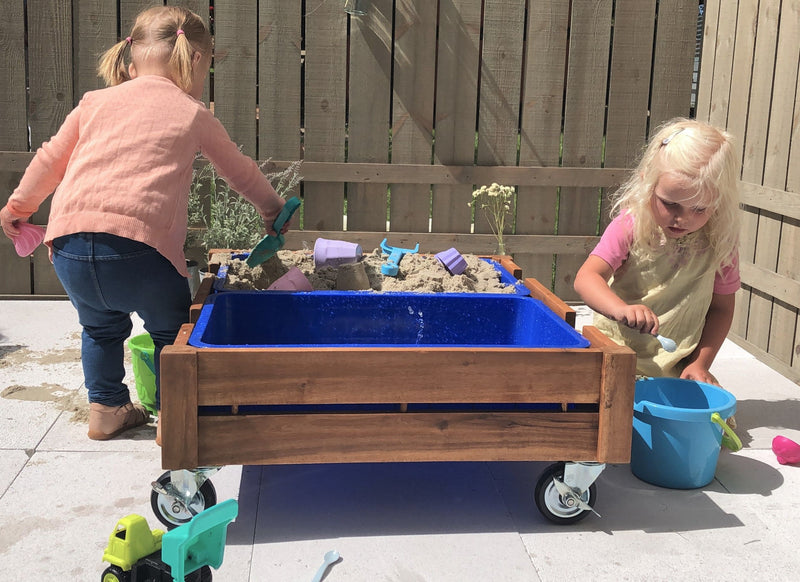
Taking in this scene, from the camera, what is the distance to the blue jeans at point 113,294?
8.22 ft

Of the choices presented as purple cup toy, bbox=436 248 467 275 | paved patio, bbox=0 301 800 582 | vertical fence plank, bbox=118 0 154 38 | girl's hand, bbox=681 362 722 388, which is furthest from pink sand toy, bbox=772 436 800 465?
vertical fence plank, bbox=118 0 154 38

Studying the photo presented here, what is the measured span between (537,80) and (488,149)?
0.44 meters

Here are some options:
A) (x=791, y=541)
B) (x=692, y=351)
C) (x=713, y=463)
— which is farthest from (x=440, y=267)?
(x=791, y=541)

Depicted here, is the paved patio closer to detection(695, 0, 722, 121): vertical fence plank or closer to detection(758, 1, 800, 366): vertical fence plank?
detection(758, 1, 800, 366): vertical fence plank

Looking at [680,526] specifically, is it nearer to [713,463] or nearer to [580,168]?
[713,463]

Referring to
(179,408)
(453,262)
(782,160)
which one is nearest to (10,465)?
(179,408)

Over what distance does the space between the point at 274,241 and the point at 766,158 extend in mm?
2344

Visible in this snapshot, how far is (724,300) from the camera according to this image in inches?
122

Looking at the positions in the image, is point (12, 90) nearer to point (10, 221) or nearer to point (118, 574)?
point (10, 221)

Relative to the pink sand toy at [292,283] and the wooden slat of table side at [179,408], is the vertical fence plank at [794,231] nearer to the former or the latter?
the pink sand toy at [292,283]

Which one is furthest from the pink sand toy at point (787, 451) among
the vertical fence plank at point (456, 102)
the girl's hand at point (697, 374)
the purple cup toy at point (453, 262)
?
the vertical fence plank at point (456, 102)

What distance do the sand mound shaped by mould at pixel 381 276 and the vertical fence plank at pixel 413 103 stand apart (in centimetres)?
147

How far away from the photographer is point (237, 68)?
14.8ft

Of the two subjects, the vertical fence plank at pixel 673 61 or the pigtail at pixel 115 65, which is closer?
the pigtail at pixel 115 65
